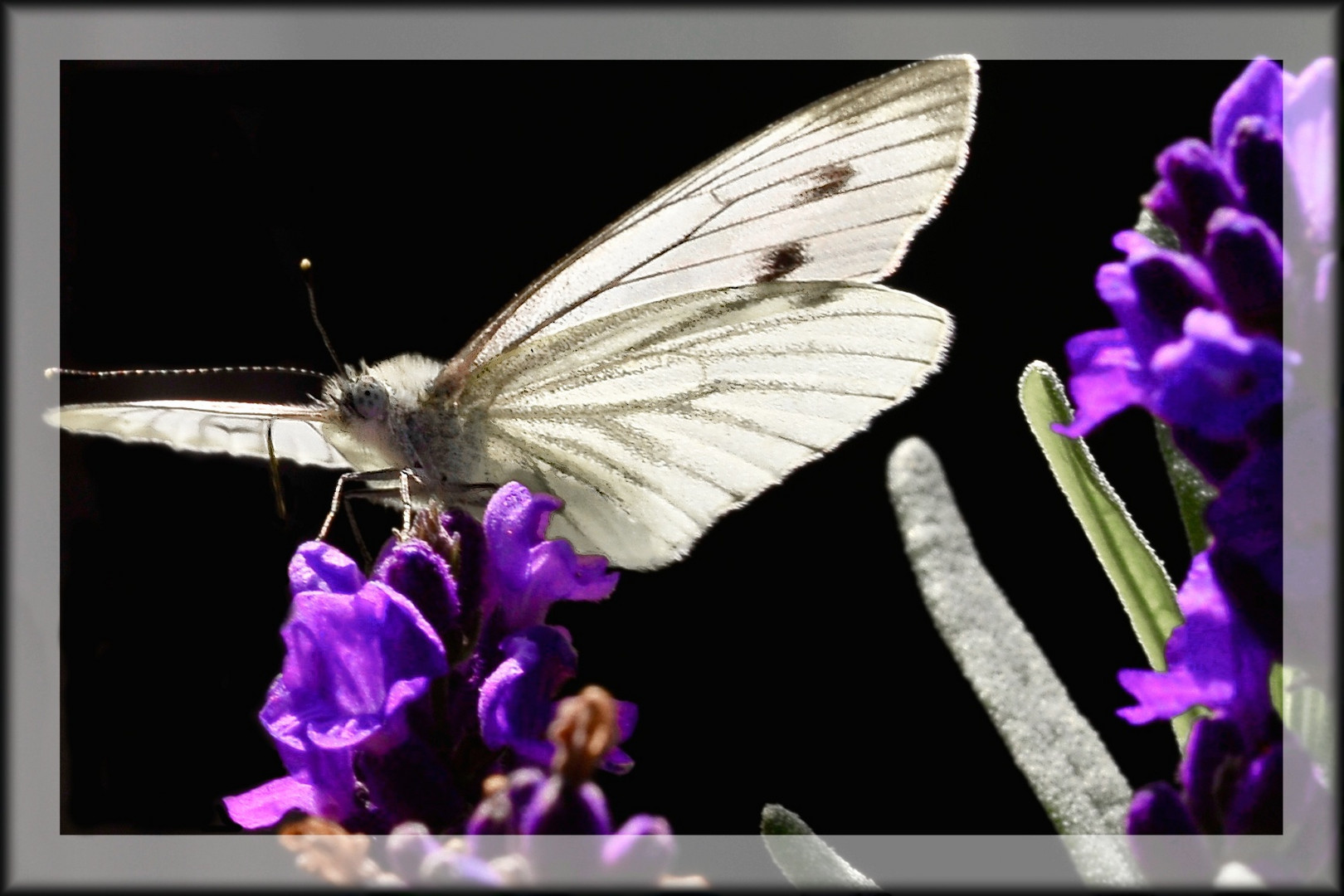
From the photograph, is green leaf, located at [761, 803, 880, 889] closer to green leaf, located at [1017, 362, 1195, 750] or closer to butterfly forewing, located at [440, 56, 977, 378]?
green leaf, located at [1017, 362, 1195, 750]

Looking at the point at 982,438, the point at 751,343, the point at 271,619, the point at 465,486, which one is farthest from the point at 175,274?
the point at 982,438

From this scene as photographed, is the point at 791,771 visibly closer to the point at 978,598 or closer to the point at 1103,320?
the point at 1103,320

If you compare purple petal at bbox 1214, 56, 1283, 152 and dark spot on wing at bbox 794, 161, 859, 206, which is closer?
purple petal at bbox 1214, 56, 1283, 152

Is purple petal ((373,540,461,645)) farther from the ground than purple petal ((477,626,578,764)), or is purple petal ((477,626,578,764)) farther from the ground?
purple petal ((373,540,461,645))

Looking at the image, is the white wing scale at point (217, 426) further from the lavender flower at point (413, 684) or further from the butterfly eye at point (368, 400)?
the lavender flower at point (413, 684)

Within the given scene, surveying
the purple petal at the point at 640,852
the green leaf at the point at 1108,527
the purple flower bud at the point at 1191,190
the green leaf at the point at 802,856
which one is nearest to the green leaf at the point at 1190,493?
the green leaf at the point at 1108,527

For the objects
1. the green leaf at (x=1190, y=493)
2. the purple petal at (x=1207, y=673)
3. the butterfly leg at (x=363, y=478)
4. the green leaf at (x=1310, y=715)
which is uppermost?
the butterfly leg at (x=363, y=478)

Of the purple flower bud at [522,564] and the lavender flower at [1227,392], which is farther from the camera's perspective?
the purple flower bud at [522,564]

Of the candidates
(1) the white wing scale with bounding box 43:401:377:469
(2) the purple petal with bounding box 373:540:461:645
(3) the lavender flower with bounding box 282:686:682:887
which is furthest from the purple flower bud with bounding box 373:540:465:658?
(1) the white wing scale with bounding box 43:401:377:469
